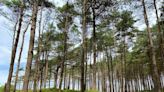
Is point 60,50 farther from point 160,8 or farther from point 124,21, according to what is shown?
point 160,8

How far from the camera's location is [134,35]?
2544cm

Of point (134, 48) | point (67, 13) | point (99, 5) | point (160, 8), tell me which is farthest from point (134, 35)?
point (99, 5)

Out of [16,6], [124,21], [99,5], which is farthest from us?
[124,21]

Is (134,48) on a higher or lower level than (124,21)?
lower

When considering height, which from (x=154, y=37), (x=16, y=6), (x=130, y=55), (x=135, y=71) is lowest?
(x=135, y=71)

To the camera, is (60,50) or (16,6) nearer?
(16,6)

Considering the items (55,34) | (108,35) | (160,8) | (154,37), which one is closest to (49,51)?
(55,34)

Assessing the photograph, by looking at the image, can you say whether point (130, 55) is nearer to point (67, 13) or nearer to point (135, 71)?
point (135, 71)

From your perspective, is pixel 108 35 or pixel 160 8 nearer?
pixel 160 8

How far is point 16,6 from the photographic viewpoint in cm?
1875

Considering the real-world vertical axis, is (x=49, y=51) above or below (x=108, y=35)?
below

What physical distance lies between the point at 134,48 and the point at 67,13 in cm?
1354

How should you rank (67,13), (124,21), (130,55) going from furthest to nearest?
(130,55)
(124,21)
(67,13)

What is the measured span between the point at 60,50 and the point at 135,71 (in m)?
22.2
